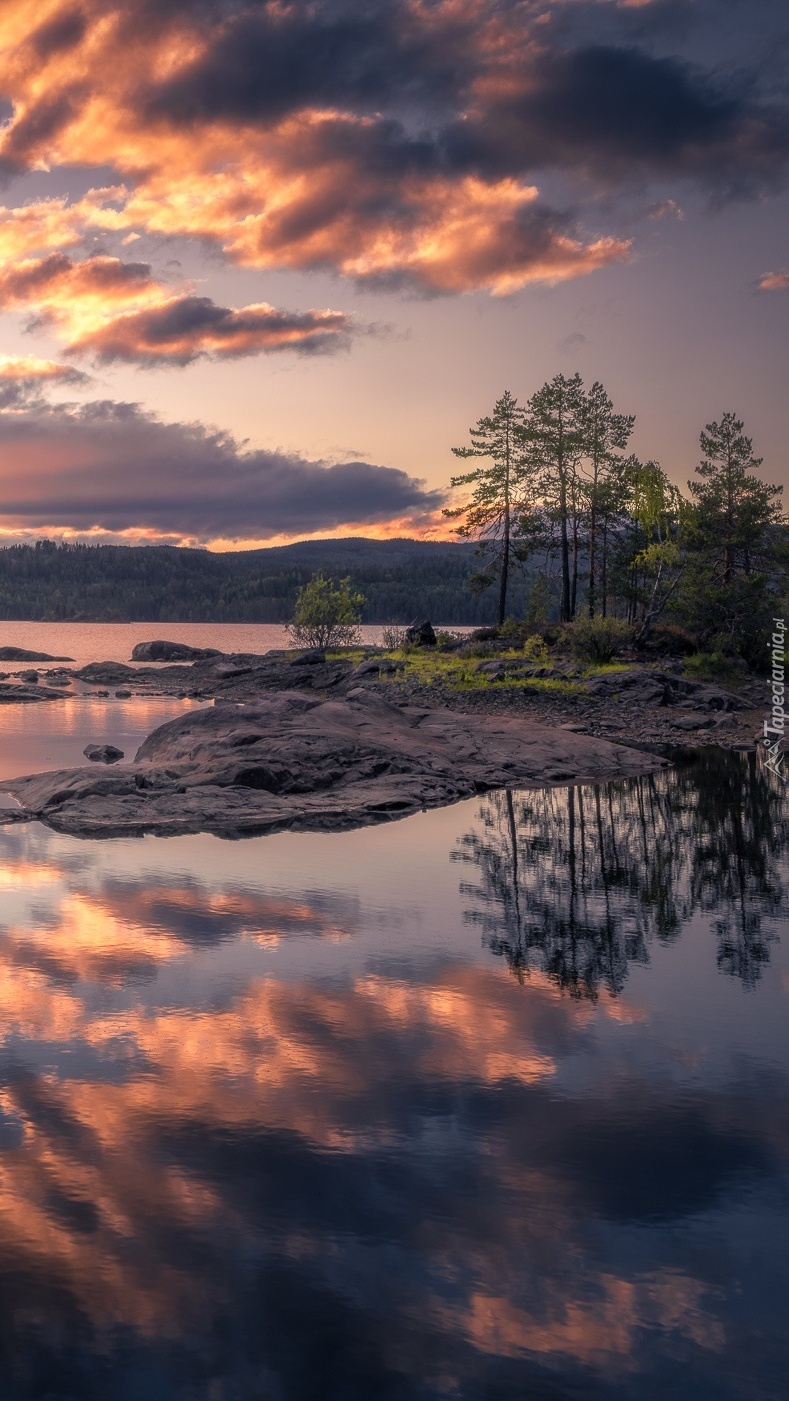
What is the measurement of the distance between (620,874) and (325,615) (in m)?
57.5

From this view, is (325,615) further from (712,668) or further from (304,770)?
(304,770)

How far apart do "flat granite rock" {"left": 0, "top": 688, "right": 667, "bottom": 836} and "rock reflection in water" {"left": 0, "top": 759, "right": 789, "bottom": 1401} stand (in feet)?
21.1

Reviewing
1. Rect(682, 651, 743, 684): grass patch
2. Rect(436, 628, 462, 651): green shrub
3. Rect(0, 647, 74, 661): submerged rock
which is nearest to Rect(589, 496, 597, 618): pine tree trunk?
Rect(436, 628, 462, 651): green shrub

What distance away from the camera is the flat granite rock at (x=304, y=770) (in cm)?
1961

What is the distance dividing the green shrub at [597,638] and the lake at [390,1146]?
35631 millimetres

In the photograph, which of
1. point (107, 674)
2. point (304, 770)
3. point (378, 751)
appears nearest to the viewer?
point (304, 770)

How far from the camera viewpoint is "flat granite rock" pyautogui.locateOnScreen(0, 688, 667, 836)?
19.6 metres

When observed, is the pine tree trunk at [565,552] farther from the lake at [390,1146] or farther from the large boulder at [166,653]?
the lake at [390,1146]

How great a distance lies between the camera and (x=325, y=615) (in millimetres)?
71938

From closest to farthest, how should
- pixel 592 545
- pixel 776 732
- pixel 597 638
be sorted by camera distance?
pixel 776 732 → pixel 597 638 → pixel 592 545

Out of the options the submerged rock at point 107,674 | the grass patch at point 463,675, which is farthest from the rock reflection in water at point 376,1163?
the submerged rock at point 107,674

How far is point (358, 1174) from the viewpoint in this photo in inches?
264

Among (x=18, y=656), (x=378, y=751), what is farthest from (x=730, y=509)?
(x=18, y=656)

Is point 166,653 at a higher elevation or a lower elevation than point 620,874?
higher
